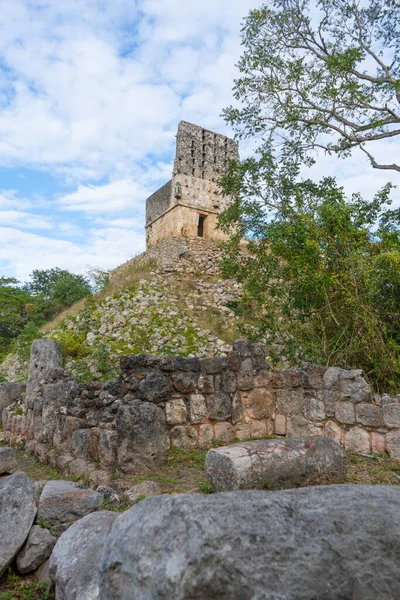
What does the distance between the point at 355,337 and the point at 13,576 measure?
624 cm

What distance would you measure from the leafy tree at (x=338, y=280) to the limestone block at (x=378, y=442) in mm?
975

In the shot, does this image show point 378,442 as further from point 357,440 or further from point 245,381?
point 245,381

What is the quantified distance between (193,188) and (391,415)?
698 inches

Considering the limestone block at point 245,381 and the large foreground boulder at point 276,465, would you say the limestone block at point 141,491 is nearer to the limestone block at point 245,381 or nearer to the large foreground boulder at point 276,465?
the large foreground boulder at point 276,465

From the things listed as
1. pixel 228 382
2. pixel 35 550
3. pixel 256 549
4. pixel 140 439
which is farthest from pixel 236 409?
pixel 256 549

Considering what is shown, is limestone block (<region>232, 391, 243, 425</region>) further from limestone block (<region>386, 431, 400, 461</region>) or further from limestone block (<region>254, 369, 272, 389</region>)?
limestone block (<region>386, 431, 400, 461</region>)

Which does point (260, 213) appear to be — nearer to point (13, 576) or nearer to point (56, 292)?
point (13, 576)

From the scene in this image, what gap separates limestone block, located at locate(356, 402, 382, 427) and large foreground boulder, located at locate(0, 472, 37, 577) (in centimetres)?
473

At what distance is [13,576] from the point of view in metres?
3.41

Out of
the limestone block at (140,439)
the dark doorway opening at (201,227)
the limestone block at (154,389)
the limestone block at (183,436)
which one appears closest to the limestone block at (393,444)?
the limestone block at (183,436)

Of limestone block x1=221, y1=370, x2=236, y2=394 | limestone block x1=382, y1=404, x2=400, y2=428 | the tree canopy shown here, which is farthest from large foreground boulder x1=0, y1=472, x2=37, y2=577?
the tree canopy

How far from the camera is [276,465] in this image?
185 inches

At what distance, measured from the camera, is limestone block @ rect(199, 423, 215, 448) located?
272 inches

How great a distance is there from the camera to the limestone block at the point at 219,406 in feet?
23.0
